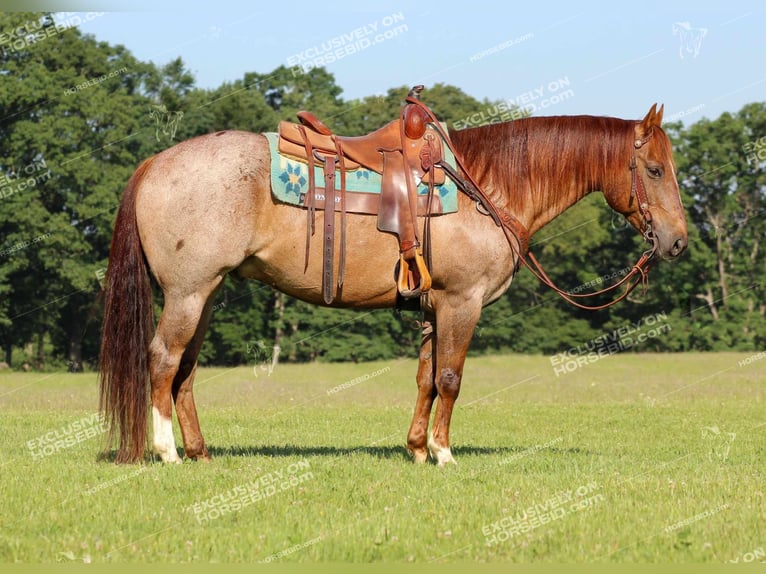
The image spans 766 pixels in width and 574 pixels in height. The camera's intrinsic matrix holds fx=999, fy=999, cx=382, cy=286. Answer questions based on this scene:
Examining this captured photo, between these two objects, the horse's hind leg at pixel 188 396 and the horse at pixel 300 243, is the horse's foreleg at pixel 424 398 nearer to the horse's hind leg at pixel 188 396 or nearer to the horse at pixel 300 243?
the horse at pixel 300 243

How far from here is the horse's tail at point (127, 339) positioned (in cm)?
940

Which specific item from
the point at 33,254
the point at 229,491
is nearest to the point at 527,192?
the point at 229,491

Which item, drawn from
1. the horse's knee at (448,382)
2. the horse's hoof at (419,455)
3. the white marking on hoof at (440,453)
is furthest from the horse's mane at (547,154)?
the horse's hoof at (419,455)

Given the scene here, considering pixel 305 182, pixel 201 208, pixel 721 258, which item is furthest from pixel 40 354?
pixel 305 182

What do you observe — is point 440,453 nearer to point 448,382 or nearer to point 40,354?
point 448,382

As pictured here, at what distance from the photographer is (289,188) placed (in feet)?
31.0

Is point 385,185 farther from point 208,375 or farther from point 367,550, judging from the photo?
point 208,375

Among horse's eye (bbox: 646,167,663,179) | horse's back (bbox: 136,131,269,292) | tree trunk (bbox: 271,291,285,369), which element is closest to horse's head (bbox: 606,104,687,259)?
horse's eye (bbox: 646,167,663,179)

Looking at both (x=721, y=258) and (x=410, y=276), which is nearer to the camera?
(x=410, y=276)

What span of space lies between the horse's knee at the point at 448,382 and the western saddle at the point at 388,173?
866 mm

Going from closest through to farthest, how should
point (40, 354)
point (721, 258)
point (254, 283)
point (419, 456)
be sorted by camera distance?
point (419, 456) < point (254, 283) < point (40, 354) < point (721, 258)

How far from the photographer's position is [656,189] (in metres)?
10.1

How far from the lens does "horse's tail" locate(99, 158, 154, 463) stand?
30.8ft

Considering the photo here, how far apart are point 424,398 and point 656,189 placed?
10.4 feet
